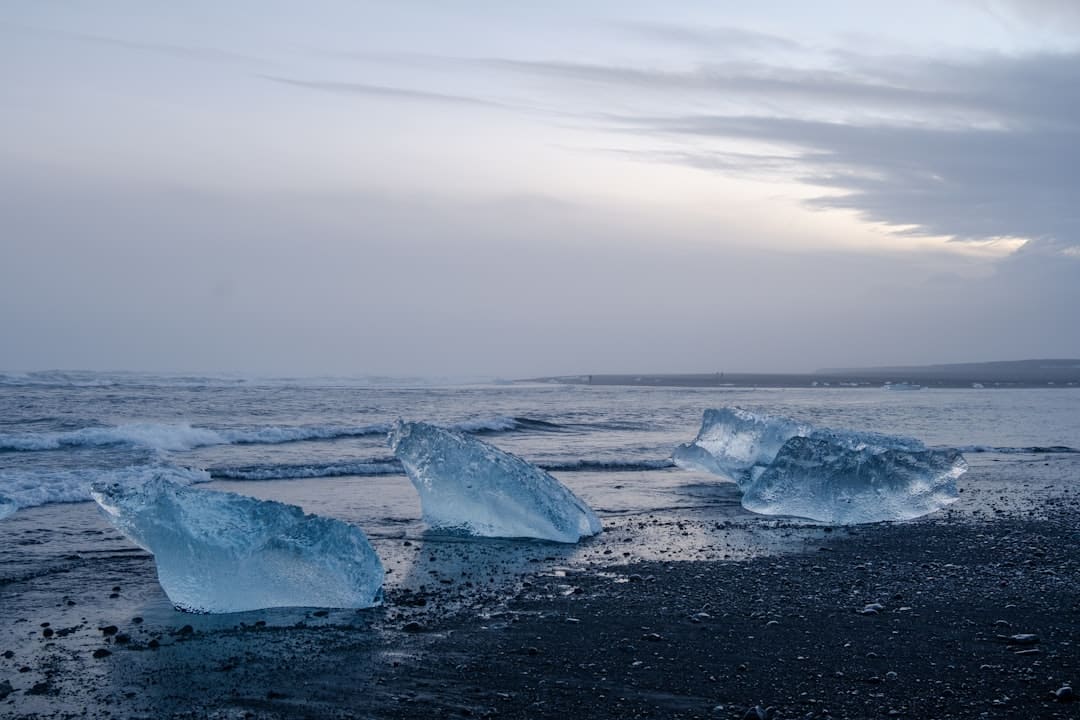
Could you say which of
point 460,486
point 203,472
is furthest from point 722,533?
point 203,472

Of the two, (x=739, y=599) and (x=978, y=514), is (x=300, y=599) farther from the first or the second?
(x=978, y=514)

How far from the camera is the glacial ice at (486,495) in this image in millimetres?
9602

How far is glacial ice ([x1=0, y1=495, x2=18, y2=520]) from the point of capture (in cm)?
1011

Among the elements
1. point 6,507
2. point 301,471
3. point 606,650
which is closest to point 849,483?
point 606,650

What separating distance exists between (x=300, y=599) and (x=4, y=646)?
75.9 inches

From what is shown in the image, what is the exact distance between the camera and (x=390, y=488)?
13.2 metres

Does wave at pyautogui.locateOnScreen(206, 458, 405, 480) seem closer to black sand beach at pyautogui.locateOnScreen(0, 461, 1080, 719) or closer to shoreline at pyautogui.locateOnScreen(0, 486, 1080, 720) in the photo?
black sand beach at pyautogui.locateOnScreen(0, 461, 1080, 719)

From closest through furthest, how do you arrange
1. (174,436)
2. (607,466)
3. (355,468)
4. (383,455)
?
(355,468) < (607,466) < (383,455) < (174,436)

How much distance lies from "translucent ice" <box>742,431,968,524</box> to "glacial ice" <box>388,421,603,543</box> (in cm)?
301

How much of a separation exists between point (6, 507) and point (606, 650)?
8075mm

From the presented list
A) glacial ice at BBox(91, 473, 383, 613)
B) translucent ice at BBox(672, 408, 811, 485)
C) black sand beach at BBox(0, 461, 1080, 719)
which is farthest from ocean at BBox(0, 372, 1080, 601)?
black sand beach at BBox(0, 461, 1080, 719)

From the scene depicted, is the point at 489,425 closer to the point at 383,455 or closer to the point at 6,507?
the point at 383,455

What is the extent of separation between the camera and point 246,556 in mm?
6707

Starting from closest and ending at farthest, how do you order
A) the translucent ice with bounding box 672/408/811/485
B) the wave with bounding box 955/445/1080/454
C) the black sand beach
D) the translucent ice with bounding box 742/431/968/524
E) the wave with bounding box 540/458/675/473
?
the black sand beach → the translucent ice with bounding box 742/431/968/524 → the translucent ice with bounding box 672/408/811/485 → the wave with bounding box 540/458/675/473 → the wave with bounding box 955/445/1080/454
